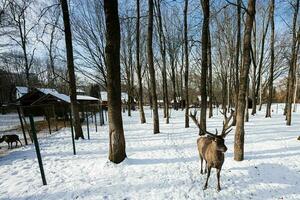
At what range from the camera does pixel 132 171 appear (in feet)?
17.8

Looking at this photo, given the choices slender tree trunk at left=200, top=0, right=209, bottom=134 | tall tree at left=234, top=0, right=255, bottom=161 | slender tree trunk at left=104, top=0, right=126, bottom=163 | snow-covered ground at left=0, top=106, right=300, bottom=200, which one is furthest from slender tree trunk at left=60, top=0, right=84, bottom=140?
tall tree at left=234, top=0, right=255, bottom=161

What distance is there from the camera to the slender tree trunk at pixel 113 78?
18.7 feet

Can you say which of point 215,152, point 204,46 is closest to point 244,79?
point 215,152

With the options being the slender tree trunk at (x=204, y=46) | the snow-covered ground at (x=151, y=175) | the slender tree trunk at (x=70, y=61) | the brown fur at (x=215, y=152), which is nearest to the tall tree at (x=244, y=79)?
the snow-covered ground at (x=151, y=175)

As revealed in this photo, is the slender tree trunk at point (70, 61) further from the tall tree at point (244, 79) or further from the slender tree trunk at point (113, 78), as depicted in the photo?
the tall tree at point (244, 79)

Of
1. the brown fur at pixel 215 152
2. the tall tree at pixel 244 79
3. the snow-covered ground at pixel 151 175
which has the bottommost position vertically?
the snow-covered ground at pixel 151 175

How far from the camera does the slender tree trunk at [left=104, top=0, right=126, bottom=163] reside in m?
5.70

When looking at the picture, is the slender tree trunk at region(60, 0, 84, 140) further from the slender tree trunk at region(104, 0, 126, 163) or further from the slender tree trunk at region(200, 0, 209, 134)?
the slender tree trunk at region(200, 0, 209, 134)

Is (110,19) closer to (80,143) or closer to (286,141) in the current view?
(80,143)

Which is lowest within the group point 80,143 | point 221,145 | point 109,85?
point 80,143

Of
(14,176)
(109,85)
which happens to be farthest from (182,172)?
(14,176)

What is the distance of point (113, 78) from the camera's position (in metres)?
5.78

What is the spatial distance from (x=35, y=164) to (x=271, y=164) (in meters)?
7.22

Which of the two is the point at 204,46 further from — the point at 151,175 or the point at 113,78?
the point at 151,175
